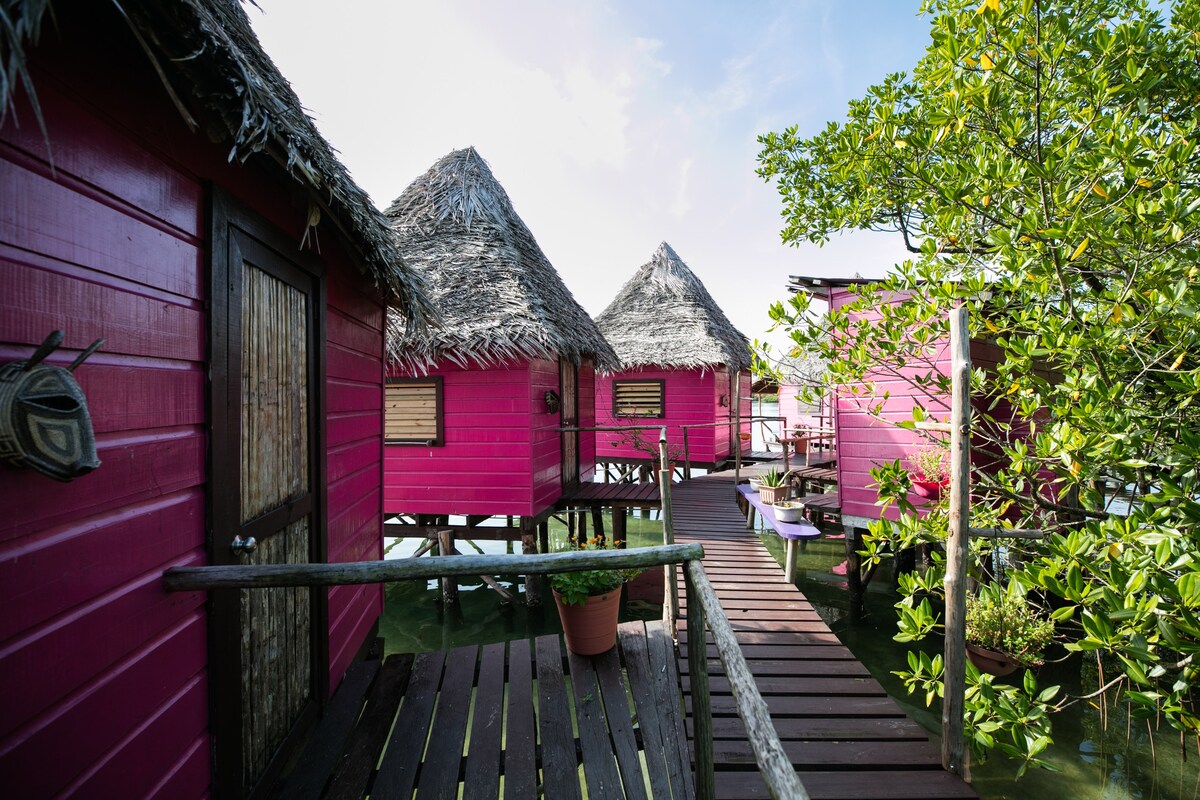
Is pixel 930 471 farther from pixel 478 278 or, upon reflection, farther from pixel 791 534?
pixel 478 278

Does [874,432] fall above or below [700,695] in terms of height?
above

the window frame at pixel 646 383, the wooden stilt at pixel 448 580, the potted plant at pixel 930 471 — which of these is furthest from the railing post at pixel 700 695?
the window frame at pixel 646 383

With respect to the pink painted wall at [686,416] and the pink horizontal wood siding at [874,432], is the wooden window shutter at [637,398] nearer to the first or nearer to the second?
the pink painted wall at [686,416]

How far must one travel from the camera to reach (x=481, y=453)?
7.19 metres

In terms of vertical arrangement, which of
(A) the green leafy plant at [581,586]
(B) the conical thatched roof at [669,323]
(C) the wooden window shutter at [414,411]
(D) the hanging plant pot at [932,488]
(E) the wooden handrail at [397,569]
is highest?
(B) the conical thatched roof at [669,323]

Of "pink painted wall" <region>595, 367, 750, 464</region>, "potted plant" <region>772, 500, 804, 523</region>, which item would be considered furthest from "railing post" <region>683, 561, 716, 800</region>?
"pink painted wall" <region>595, 367, 750, 464</region>

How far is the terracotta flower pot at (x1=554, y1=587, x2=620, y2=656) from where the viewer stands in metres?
3.21

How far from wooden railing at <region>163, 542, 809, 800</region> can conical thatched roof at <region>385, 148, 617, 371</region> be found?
178 inches

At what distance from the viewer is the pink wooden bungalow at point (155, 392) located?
122 centimetres

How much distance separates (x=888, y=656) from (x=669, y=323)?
969cm

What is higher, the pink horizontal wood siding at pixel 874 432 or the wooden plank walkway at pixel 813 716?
the pink horizontal wood siding at pixel 874 432

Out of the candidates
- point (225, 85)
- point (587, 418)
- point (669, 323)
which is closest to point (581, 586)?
point (225, 85)

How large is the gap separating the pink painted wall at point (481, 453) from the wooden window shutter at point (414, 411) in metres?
0.10

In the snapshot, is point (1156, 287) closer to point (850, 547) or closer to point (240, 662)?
point (240, 662)
